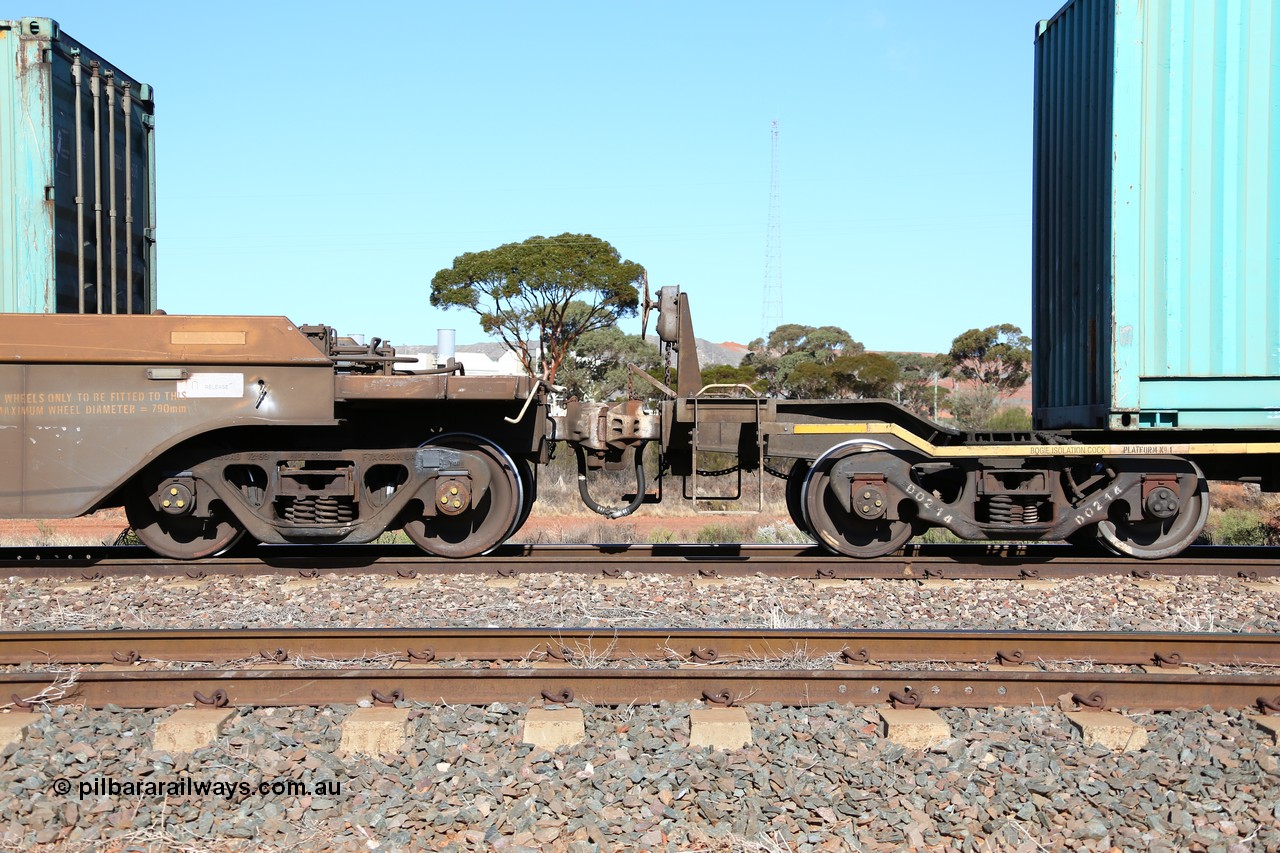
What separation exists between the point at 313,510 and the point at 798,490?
432 centimetres

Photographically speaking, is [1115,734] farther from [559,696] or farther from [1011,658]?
[559,696]

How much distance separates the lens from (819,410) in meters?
8.77

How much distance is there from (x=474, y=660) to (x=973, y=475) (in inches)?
188

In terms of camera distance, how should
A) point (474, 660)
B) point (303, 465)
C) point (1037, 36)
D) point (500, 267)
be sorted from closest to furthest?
point (474, 660) → point (303, 465) → point (1037, 36) → point (500, 267)

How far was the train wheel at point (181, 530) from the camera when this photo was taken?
8.41 m

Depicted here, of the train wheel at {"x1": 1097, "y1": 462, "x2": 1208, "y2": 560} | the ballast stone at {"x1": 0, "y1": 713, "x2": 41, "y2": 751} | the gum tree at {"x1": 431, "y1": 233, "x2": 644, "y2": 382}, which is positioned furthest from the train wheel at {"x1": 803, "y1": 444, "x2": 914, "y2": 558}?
the gum tree at {"x1": 431, "y1": 233, "x2": 644, "y2": 382}

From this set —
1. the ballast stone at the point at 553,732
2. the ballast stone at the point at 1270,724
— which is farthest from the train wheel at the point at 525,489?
the ballast stone at the point at 1270,724

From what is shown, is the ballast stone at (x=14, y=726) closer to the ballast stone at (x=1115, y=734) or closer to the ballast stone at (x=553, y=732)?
the ballast stone at (x=553, y=732)

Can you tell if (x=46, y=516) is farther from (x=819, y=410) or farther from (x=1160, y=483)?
(x=1160, y=483)

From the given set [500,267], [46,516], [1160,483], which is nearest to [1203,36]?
[1160,483]

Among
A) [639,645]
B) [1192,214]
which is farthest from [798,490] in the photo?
[1192,214]

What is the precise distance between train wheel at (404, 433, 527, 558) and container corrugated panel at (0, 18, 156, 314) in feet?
12.3

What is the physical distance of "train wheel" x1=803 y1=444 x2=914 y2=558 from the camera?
848 cm

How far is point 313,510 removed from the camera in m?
8.40
